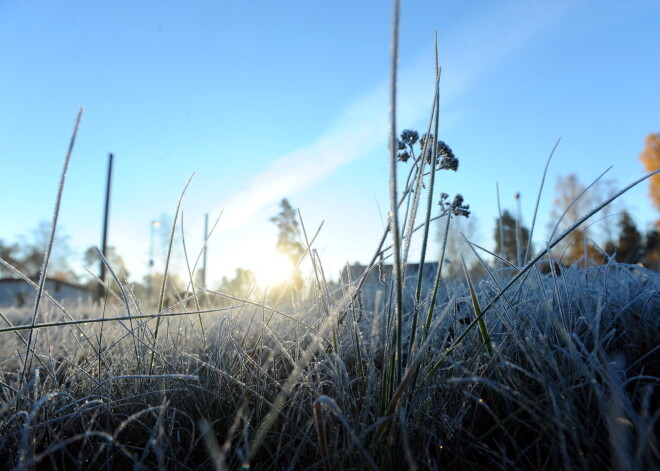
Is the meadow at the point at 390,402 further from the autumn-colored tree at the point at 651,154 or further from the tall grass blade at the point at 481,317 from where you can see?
the autumn-colored tree at the point at 651,154

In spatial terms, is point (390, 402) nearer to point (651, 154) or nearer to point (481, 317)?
point (481, 317)

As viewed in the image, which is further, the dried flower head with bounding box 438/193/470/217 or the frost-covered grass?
the dried flower head with bounding box 438/193/470/217

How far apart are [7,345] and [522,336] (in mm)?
2827

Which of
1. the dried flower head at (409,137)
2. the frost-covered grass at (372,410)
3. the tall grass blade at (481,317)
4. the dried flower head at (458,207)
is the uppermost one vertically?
the dried flower head at (409,137)

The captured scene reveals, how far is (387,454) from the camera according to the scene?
32.0 inches

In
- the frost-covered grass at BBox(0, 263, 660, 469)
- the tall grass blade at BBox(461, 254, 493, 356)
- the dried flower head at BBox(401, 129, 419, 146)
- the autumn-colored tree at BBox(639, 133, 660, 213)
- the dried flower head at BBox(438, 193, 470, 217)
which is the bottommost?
the frost-covered grass at BBox(0, 263, 660, 469)

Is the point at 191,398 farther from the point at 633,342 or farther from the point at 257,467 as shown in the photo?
the point at 633,342

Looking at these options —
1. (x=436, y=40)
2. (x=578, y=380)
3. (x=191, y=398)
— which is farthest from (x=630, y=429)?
(x=191, y=398)

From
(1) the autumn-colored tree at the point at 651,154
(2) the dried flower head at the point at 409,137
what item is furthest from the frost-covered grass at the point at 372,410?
(1) the autumn-colored tree at the point at 651,154

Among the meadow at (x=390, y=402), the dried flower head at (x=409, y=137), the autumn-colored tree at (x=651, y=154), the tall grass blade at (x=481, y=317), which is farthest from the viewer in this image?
the autumn-colored tree at (x=651, y=154)

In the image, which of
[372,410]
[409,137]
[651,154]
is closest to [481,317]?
[372,410]

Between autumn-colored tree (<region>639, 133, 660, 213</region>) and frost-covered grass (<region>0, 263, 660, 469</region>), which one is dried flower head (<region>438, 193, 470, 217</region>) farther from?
autumn-colored tree (<region>639, 133, 660, 213</region>)

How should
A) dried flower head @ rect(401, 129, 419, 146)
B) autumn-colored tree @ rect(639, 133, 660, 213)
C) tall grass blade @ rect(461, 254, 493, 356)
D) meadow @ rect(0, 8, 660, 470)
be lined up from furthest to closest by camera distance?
autumn-colored tree @ rect(639, 133, 660, 213)
dried flower head @ rect(401, 129, 419, 146)
tall grass blade @ rect(461, 254, 493, 356)
meadow @ rect(0, 8, 660, 470)

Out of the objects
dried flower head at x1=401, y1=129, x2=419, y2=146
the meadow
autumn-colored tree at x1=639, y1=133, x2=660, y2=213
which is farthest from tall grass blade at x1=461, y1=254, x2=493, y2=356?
autumn-colored tree at x1=639, y1=133, x2=660, y2=213
